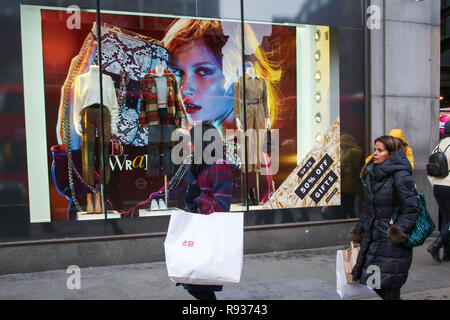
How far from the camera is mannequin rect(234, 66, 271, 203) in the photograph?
6.88 metres

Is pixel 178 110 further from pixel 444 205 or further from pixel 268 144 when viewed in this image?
pixel 444 205

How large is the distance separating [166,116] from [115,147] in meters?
0.95

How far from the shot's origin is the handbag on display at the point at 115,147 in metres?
6.54

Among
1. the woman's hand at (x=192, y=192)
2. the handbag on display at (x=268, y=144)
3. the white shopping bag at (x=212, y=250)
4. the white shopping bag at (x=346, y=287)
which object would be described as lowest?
the white shopping bag at (x=346, y=287)

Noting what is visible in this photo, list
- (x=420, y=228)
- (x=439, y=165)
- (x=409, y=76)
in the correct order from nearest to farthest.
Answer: (x=420, y=228)
(x=439, y=165)
(x=409, y=76)

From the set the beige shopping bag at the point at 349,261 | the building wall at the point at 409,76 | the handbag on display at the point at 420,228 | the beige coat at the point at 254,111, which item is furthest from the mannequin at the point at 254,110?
the handbag on display at the point at 420,228

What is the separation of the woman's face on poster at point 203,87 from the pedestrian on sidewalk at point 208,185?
3.51m

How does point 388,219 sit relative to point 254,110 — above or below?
below

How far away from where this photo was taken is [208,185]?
11.4 feet

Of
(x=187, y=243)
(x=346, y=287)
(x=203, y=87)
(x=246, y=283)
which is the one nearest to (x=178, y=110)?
(x=203, y=87)

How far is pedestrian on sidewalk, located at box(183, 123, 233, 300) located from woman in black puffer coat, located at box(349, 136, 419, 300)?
48.2 inches

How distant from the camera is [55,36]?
19.7 feet

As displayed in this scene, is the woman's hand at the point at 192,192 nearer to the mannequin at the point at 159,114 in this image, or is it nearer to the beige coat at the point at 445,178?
the mannequin at the point at 159,114

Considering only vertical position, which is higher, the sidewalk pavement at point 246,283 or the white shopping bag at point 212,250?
the white shopping bag at point 212,250
